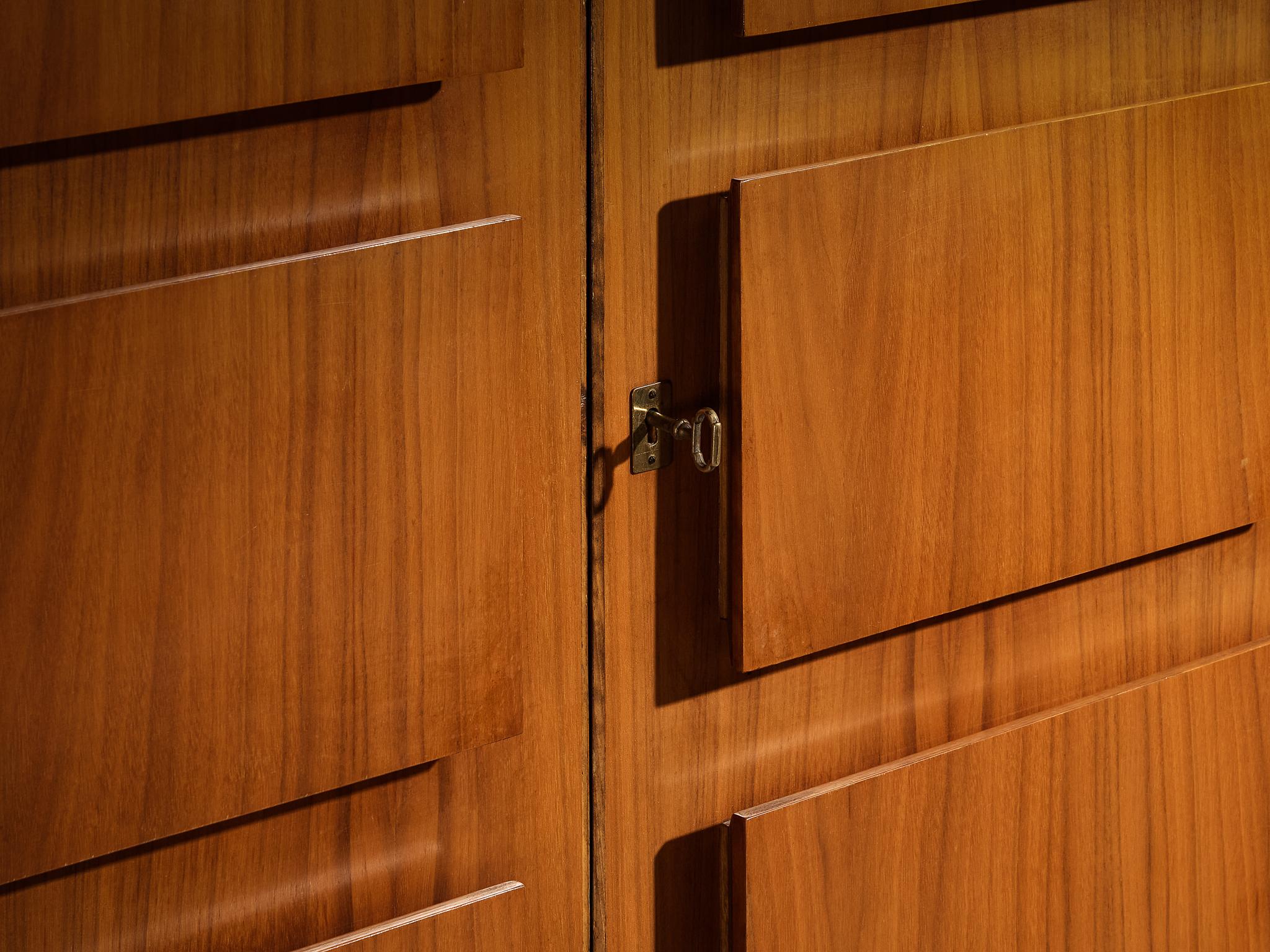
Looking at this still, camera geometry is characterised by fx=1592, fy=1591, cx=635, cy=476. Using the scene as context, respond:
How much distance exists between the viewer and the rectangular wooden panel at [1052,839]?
2.67 feet

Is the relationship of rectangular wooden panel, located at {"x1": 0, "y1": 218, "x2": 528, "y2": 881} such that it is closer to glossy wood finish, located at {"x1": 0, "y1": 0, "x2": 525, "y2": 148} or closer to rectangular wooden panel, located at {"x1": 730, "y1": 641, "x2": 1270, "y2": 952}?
glossy wood finish, located at {"x1": 0, "y1": 0, "x2": 525, "y2": 148}

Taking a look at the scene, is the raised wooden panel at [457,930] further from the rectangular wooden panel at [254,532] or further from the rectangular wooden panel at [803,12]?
the rectangular wooden panel at [803,12]

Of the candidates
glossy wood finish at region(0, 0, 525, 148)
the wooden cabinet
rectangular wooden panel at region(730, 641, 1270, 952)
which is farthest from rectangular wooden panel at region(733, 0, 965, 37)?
rectangular wooden panel at region(730, 641, 1270, 952)

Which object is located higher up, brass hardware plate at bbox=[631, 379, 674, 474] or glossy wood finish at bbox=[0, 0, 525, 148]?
glossy wood finish at bbox=[0, 0, 525, 148]

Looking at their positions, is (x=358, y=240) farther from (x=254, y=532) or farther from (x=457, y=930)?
(x=457, y=930)

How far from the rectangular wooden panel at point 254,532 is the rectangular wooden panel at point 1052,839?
216 millimetres

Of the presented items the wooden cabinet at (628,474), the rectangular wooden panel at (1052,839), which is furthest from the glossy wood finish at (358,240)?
the rectangular wooden panel at (1052,839)

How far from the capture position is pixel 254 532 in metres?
0.63

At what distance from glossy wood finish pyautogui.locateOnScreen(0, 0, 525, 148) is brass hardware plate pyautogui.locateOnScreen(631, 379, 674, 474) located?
0.56 ft

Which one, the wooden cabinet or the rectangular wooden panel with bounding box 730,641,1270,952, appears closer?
the wooden cabinet

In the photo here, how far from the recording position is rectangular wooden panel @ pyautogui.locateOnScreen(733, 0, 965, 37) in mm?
679

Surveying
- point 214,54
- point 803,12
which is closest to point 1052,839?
point 803,12

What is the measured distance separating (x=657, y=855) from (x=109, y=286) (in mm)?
396

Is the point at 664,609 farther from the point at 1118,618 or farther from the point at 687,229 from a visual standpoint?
the point at 1118,618
